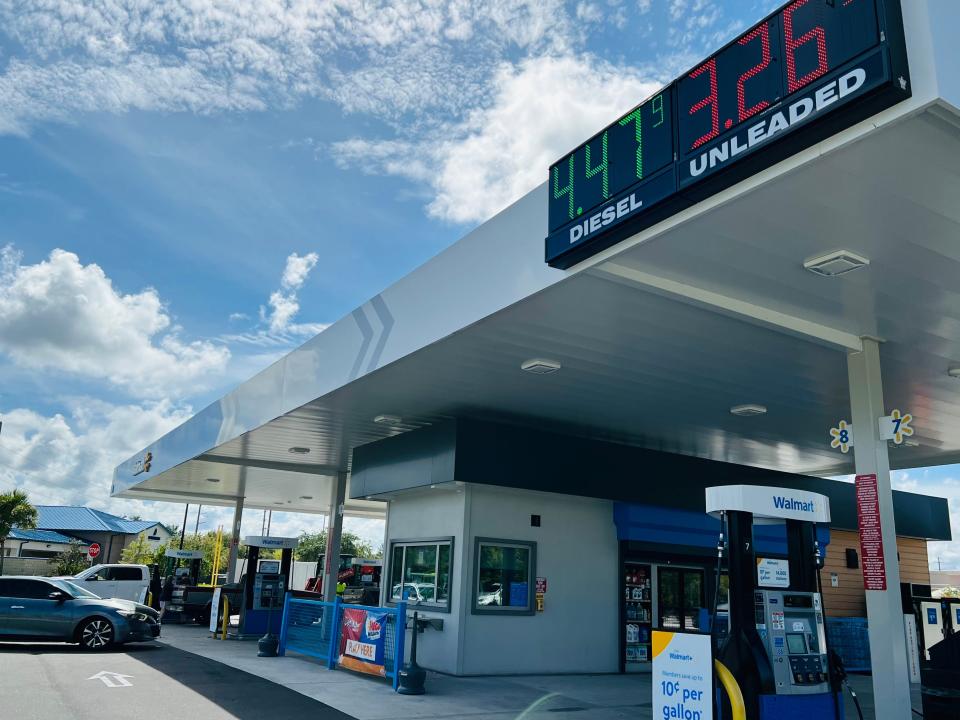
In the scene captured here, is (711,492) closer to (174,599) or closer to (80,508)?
(174,599)

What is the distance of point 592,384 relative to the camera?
1114 cm

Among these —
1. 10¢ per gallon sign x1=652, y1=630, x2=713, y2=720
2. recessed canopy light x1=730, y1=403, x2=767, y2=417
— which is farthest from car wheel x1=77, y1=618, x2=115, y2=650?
recessed canopy light x1=730, y1=403, x2=767, y2=417

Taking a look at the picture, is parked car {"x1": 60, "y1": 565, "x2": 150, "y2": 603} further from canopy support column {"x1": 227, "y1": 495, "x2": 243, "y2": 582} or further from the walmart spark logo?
the walmart spark logo

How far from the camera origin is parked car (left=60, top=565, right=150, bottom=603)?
2095 cm

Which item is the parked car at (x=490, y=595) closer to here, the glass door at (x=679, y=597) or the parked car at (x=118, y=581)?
the glass door at (x=679, y=597)

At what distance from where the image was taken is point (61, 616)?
548 inches

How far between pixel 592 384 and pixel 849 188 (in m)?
5.77

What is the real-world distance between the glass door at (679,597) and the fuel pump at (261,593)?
7555 mm

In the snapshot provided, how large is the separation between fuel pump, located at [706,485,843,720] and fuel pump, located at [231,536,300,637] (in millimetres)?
11894

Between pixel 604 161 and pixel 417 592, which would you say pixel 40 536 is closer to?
pixel 417 592

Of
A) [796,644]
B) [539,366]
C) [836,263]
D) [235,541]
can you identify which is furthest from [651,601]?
[235,541]

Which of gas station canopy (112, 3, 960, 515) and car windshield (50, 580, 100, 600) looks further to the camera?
car windshield (50, 580, 100, 600)

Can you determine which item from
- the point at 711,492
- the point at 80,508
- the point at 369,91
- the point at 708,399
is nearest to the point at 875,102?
the point at 711,492

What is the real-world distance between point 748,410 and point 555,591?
4.51 metres
